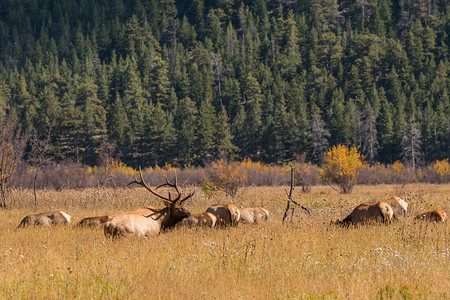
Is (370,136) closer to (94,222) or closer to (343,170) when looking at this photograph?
(343,170)

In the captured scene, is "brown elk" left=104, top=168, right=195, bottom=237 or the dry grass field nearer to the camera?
the dry grass field

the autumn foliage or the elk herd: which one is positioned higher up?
the elk herd

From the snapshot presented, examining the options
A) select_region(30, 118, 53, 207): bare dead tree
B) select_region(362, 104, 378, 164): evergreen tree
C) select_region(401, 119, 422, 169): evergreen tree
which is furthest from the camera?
select_region(362, 104, 378, 164): evergreen tree

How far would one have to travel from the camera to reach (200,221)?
12.5 m

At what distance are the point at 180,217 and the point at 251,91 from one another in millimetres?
87953

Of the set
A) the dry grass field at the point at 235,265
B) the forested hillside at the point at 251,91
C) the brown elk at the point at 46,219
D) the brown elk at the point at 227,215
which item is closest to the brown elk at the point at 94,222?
the dry grass field at the point at 235,265

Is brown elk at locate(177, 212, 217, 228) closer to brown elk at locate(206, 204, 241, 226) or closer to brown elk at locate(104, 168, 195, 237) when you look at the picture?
brown elk at locate(206, 204, 241, 226)

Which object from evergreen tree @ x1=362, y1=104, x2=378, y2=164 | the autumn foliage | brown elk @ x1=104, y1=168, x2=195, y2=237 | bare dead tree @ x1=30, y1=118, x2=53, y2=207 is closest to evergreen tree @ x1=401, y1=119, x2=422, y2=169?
evergreen tree @ x1=362, y1=104, x2=378, y2=164

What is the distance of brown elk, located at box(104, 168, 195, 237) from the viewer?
10352 millimetres

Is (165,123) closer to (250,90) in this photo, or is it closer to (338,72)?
(250,90)

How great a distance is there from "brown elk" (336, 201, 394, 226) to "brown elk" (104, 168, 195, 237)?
4.28 m

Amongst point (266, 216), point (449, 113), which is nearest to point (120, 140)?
point (449, 113)

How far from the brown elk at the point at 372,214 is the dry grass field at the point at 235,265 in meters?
0.46

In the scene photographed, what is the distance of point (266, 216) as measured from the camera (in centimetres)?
1389
